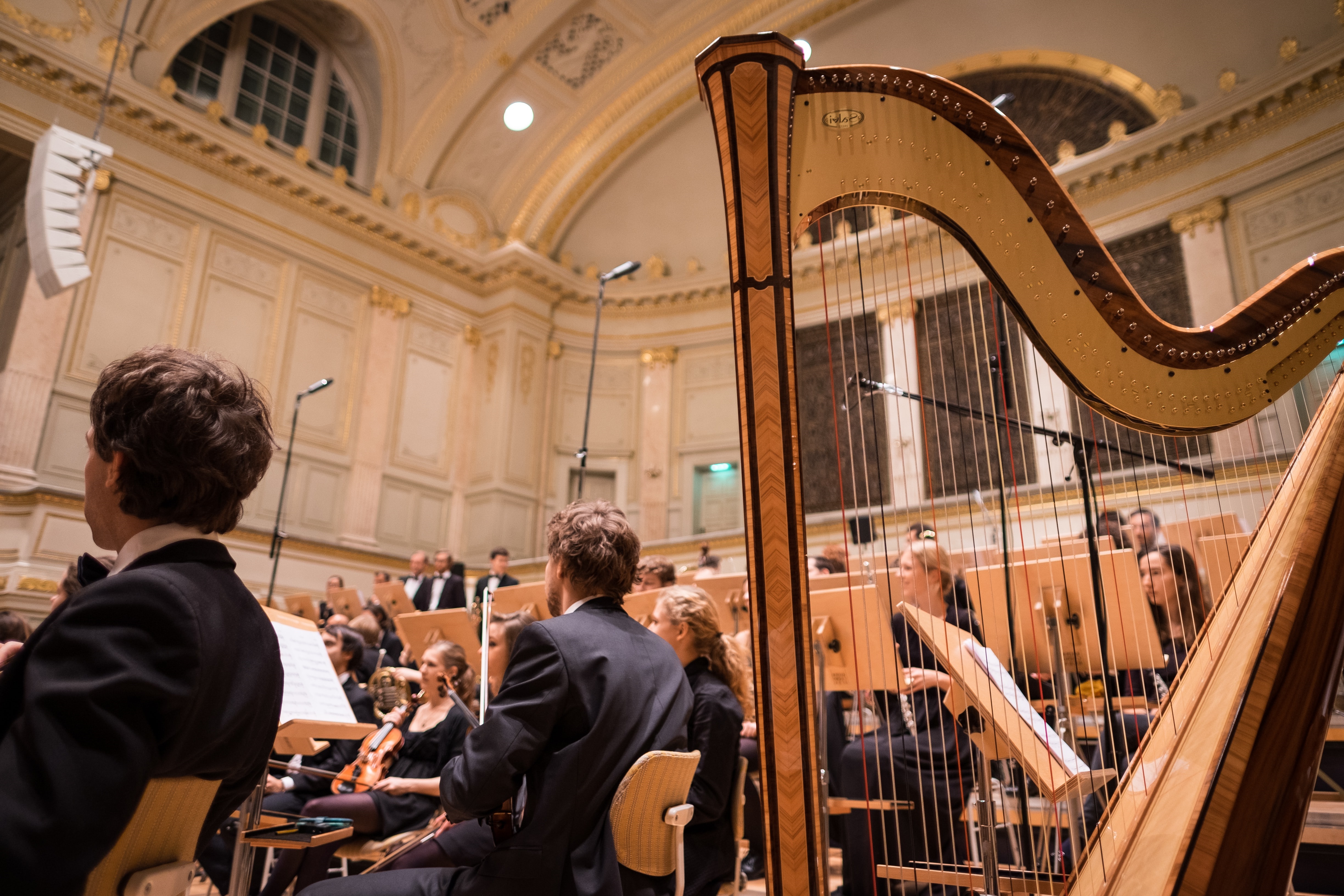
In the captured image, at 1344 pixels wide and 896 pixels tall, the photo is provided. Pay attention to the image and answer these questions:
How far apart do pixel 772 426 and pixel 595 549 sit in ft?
2.69

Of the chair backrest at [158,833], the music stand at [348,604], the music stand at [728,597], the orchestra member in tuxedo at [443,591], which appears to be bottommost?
the chair backrest at [158,833]

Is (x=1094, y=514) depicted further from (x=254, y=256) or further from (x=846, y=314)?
(x=254, y=256)

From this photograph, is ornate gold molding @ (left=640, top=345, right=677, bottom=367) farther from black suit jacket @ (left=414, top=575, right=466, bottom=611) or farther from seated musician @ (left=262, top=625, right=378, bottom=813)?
seated musician @ (left=262, top=625, right=378, bottom=813)

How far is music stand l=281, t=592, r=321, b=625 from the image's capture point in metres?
7.93

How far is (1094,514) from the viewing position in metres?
5.32

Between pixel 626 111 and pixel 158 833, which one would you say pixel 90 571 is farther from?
pixel 626 111

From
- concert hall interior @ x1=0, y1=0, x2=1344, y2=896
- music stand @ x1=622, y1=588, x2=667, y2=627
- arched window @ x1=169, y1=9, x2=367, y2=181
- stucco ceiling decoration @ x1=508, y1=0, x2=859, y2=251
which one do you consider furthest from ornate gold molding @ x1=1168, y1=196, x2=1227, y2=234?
arched window @ x1=169, y1=9, x2=367, y2=181

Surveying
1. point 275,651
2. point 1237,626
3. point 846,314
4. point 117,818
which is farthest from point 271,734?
point 846,314

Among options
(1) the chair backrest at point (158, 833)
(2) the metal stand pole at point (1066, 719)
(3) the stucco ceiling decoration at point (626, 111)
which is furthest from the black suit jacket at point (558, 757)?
(3) the stucco ceiling decoration at point (626, 111)

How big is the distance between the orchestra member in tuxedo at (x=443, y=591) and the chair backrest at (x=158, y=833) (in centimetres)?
700

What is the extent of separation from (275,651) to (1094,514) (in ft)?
16.5

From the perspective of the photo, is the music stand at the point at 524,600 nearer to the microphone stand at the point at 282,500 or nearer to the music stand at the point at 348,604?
the microphone stand at the point at 282,500

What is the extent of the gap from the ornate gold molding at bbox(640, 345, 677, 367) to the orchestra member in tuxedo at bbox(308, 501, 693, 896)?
10698mm

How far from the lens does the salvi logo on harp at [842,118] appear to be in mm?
1555
